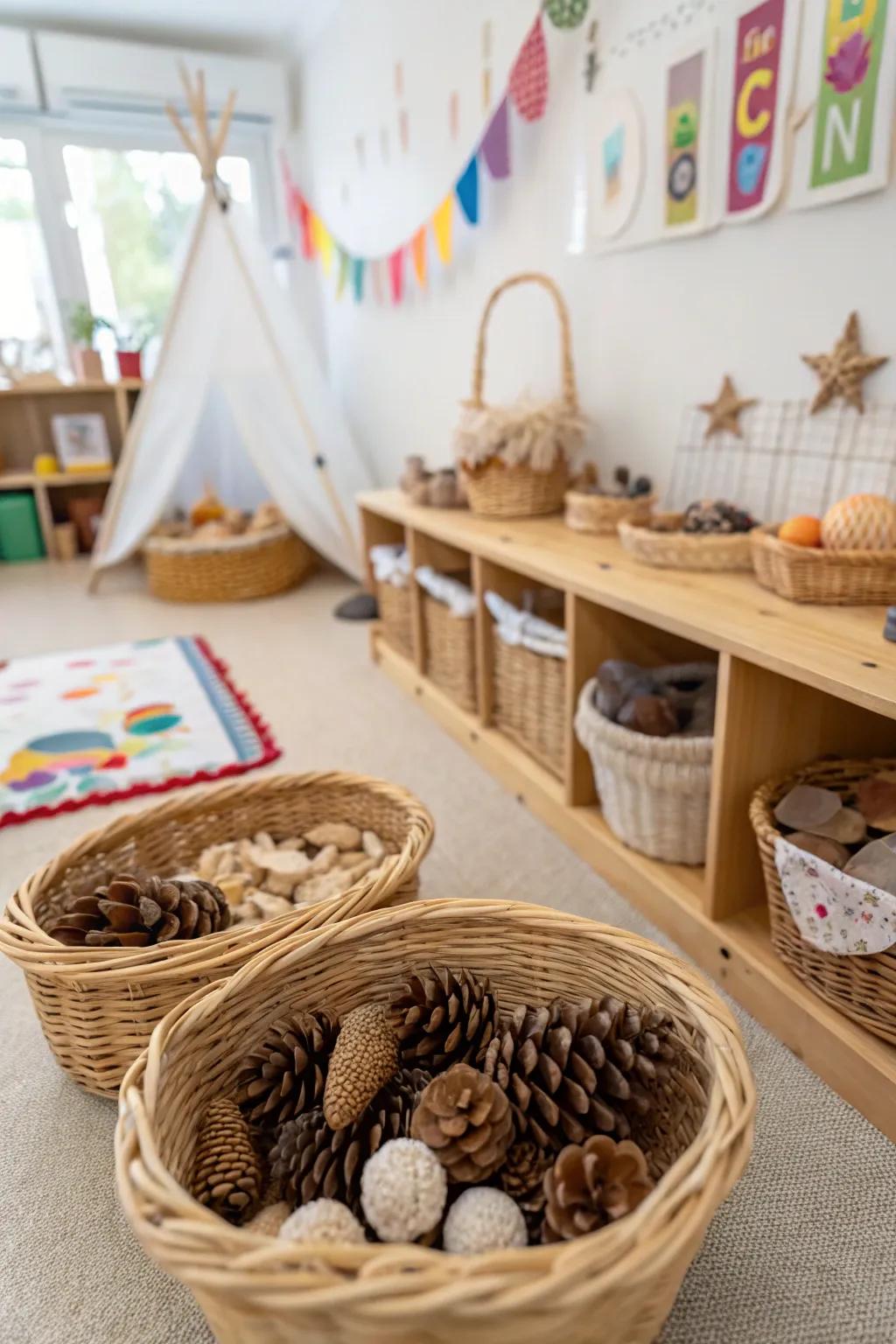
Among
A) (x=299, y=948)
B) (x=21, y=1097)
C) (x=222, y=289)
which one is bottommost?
(x=21, y=1097)

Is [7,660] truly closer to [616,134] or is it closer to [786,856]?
[616,134]

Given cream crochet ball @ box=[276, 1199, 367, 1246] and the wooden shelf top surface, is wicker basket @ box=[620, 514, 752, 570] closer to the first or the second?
the wooden shelf top surface

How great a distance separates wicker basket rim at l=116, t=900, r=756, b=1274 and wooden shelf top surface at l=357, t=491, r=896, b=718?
1.22 feet

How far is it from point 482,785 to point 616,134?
136cm

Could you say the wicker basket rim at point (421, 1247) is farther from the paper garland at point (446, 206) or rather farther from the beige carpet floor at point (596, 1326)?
the paper garland at point (446, 206)

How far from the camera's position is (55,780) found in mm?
1839

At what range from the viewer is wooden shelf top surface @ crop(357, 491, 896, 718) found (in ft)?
3.10

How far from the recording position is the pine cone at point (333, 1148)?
0.70m

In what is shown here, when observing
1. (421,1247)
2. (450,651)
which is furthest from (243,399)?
(421,1247)

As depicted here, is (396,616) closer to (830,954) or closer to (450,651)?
(450,651)

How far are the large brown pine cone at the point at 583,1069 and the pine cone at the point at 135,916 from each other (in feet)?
1.34

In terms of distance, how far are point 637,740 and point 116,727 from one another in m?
1.40

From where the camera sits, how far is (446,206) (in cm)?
240

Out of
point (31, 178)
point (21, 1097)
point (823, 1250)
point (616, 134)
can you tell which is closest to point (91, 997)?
point (21, 1097)
